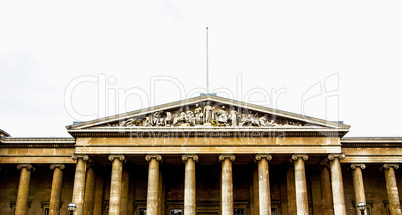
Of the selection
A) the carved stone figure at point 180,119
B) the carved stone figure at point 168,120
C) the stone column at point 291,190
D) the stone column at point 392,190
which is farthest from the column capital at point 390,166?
the carved stone figure at point 168,120

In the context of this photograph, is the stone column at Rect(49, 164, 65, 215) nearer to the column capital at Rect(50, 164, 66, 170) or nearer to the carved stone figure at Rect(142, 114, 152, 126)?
the column capital at Rect(50, 164, 66, 170)

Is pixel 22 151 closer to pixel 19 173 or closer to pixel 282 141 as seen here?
pixel 19 173

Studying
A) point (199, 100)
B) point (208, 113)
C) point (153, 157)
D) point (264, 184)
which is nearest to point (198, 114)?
point (208, 113)

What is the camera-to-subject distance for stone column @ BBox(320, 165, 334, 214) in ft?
109

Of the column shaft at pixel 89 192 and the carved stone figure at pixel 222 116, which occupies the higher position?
the carved stone figure at pixel 222 116

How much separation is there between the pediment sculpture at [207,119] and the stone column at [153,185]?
8.23 feet

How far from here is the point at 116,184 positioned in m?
31.5

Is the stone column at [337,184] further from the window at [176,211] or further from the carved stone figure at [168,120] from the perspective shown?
the window at [176,211]

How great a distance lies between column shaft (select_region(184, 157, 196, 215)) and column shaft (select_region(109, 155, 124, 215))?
475 cm

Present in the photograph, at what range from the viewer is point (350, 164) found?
113ft

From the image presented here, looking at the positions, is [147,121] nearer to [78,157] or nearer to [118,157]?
[118,157]

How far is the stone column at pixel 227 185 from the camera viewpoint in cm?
3098

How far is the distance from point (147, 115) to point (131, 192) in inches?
303

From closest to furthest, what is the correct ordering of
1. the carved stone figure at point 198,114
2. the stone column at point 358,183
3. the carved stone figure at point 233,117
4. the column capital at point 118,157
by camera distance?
the column capital at point 118,157 → the carved stone figure at point 233,117 → the carved stone figure at point 198,114 → the stone column at point 358,183
